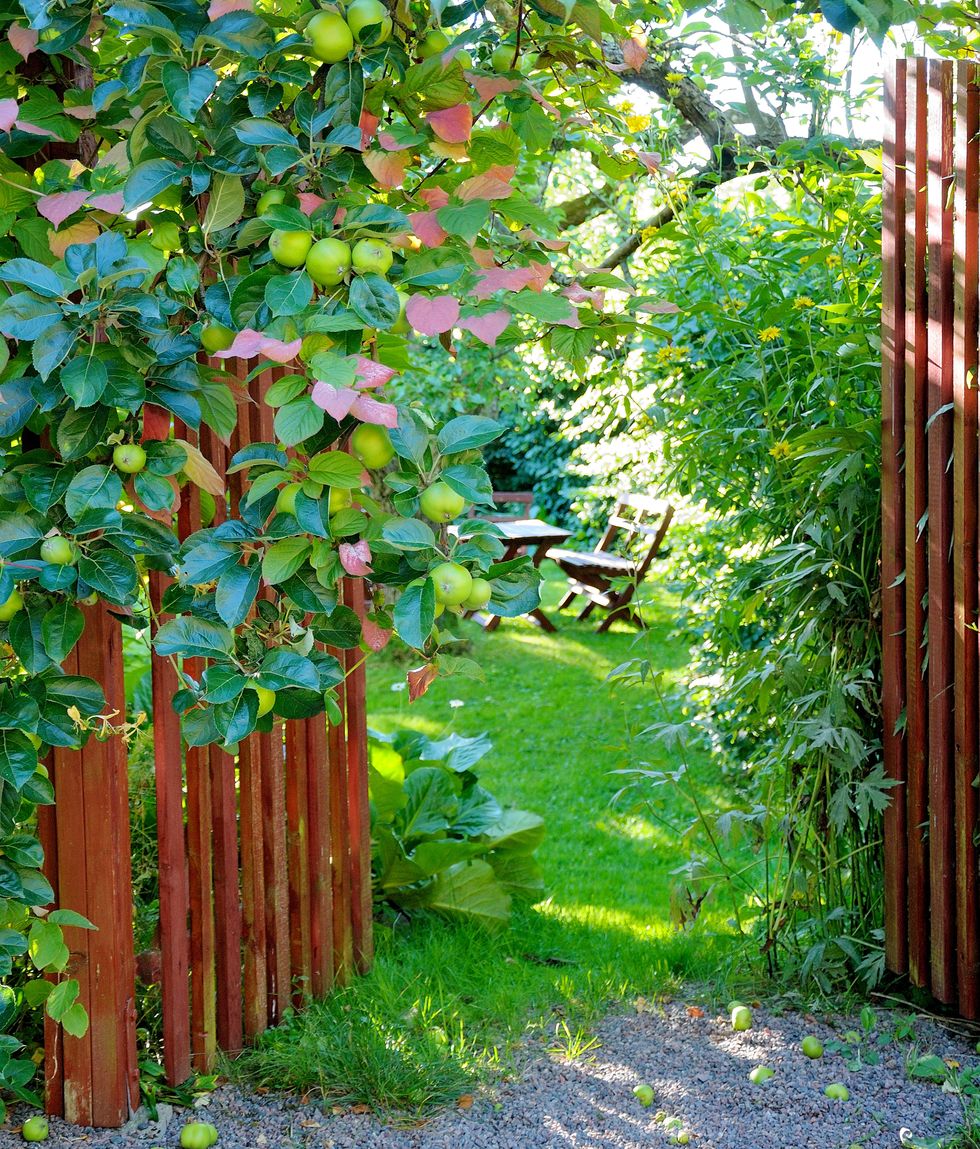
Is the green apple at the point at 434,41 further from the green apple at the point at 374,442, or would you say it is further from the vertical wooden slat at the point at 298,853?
the vertical wooden slat at the point at 298,853

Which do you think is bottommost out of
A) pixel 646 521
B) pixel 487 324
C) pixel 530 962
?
pixel 530 962

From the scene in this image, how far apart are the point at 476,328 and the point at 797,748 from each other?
1714 millimetres

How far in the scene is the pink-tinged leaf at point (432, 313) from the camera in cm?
139

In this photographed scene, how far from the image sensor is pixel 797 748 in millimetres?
2773

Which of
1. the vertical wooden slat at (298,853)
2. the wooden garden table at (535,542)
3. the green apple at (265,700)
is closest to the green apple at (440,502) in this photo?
the green apple at (265,700)

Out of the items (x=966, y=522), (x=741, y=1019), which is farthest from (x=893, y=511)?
(x=741, y=1019)

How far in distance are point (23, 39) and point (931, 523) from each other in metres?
2.03

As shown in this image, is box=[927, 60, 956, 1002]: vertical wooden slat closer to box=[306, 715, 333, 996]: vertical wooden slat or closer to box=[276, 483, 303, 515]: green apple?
box=[306, 715, 333, 996]: vertical wooden slat

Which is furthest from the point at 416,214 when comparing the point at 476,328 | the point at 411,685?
the point at 411,685

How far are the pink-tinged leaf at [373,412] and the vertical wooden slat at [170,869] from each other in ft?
3.77

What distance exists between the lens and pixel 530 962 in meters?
3.33

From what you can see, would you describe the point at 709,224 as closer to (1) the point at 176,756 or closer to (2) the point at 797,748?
(2) the point at 797,748

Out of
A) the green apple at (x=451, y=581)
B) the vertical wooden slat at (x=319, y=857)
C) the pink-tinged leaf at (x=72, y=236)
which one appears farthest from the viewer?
the vertical wooden slat at (x=319, y=857)

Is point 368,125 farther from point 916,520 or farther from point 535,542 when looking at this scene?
point 535,542
